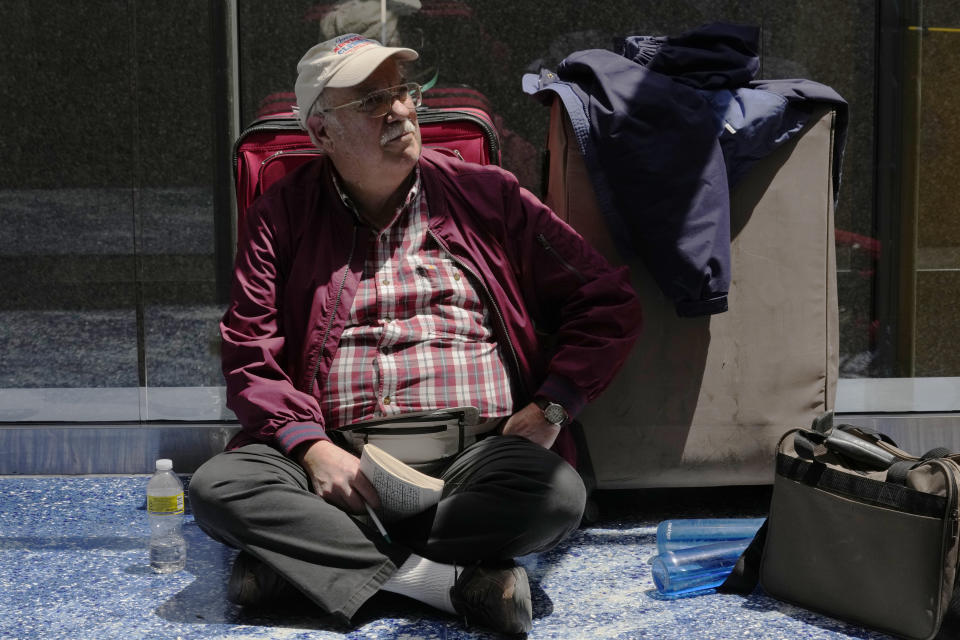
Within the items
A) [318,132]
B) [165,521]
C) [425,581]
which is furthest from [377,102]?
[165,521]

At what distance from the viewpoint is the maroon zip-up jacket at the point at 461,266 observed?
290 cm

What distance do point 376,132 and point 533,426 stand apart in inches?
35.6

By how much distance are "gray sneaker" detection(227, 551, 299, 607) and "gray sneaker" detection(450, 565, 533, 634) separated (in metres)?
0.44

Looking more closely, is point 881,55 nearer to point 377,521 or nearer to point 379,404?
point 379,404

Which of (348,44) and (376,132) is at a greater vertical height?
(348,44)

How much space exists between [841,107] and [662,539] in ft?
4.66

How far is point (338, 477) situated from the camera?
2688 mm

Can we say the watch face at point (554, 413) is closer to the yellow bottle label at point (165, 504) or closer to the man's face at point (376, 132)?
the man's face at point (376, 132)

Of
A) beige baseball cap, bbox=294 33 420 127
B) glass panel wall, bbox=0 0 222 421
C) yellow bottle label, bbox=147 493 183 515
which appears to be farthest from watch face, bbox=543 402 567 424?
glass panel wall, bbox=0 0 222 421

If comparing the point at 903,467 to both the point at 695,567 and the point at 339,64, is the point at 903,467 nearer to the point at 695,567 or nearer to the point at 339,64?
the point at 695,567

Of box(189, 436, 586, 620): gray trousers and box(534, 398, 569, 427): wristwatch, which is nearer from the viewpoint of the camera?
box(189, 436, 586, 620): gray trousers

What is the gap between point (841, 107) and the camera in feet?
11.0

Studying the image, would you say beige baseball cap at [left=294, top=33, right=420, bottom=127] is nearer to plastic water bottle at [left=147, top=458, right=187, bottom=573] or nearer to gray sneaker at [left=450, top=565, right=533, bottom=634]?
plastic water bottle at [left=147, top=458, right=187, bottom=573]

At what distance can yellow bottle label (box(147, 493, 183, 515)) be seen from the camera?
3.23 metres
